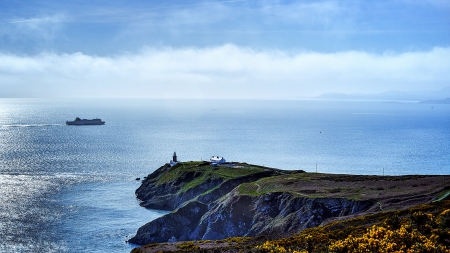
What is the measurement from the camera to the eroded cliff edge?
67.7m

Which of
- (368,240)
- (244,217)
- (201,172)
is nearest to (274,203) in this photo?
(244,217)

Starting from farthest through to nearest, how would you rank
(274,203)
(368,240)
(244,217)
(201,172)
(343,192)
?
1. (201,172)
2. (244,217)
3. (274,203)
4. (343,192)
5. (368,240)

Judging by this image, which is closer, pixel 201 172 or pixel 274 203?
pixel 274 203

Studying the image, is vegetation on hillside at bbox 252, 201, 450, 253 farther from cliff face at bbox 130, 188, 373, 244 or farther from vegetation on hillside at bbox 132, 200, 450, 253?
cliff face at bbox 130, 188, 373, 244

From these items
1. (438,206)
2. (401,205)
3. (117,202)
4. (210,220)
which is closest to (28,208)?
(117,202)

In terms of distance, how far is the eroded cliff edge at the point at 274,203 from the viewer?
6769 centimetres

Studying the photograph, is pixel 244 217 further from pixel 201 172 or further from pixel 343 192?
pixel 201 172

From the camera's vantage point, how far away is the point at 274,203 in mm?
78125

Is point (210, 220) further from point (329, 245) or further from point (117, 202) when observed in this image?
point (329, 245)

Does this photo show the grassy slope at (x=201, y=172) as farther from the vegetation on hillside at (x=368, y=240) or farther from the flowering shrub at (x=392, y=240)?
the flowering shrub at (x=392, y=240)

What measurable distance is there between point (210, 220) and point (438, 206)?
42.3 m

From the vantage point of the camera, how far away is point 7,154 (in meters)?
179

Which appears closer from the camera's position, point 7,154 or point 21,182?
point 21,182

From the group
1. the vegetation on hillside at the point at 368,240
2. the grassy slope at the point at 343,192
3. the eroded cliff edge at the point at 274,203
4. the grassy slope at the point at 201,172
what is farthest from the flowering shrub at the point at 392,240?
the grassy slope at the point at 201,172
